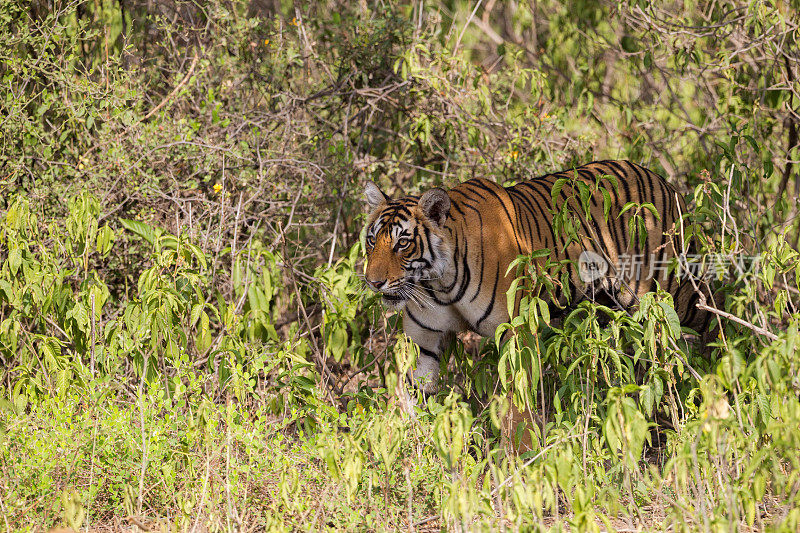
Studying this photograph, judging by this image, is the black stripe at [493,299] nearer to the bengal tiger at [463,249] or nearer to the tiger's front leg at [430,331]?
the bengal tiger at [463,249]

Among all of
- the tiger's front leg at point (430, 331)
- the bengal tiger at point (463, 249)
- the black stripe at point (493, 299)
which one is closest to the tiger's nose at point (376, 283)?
the bengal tiger at point (463, 249)

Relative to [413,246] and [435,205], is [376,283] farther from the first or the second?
[435,205]

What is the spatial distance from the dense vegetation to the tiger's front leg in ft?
0.58

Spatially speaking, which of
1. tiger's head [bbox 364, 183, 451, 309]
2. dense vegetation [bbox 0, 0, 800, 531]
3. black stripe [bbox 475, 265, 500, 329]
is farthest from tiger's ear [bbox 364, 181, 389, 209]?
black stripe [bbox 475, 265, 500, 329]

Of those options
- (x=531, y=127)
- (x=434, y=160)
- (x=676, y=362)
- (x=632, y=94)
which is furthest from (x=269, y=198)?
(x=632, y=94)

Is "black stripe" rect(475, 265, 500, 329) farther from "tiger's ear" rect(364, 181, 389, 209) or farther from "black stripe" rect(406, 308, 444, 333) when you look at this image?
"tiger's ear" rect(364, 181, 389, 209)

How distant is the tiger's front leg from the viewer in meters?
4.27

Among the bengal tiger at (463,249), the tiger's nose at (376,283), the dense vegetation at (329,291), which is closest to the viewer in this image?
the dense vegetation at (329,291)

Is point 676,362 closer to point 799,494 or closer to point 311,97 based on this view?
point 799,494

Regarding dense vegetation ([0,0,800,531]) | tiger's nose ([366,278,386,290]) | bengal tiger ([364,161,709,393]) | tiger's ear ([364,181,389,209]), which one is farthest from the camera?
tiger's ear ([364,181,389,209])

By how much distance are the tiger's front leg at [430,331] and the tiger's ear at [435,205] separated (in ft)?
1.46

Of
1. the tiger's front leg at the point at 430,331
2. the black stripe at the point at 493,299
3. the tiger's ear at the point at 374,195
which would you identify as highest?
the tiger's ear at the point at 374,195

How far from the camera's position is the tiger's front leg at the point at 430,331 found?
427 centimetres

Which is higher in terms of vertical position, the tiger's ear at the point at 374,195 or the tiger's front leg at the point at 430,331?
the tiger's ear at the point at 374,195
